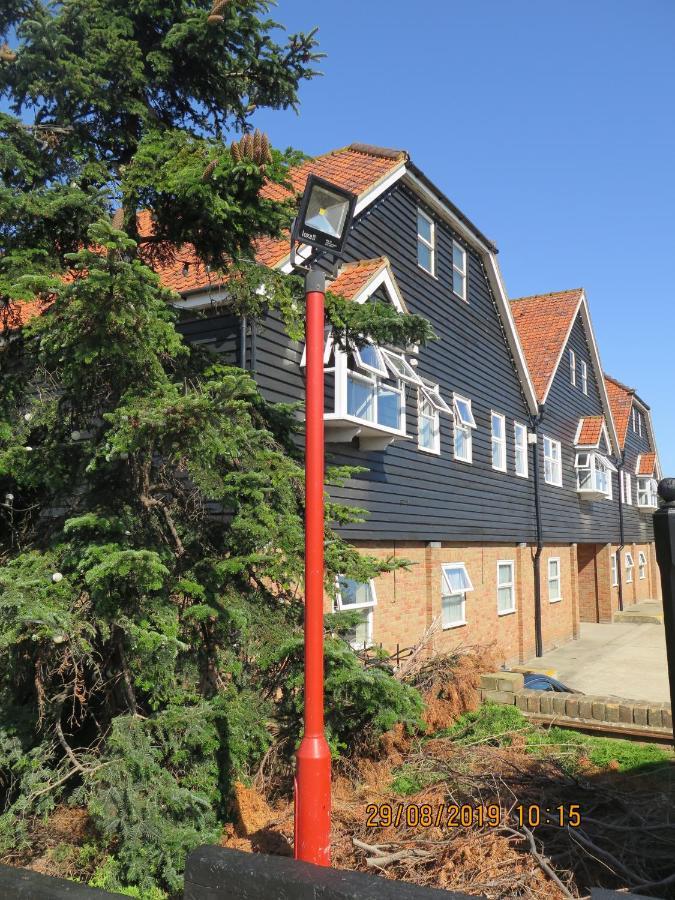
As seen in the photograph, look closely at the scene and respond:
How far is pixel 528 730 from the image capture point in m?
8.23

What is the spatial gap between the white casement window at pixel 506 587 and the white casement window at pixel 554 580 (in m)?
3.58

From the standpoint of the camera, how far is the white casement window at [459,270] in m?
16.7

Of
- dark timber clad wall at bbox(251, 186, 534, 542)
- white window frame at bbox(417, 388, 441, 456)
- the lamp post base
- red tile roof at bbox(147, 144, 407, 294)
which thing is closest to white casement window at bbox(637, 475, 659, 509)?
dark timber clad wall at bbox(251, 186, 534, 542)

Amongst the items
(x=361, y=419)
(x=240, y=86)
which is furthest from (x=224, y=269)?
(x=361, y=419)

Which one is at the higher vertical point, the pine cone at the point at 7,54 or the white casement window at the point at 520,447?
the pine cone at the point at 7,54

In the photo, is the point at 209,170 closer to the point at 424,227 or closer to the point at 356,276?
the point at 356,276

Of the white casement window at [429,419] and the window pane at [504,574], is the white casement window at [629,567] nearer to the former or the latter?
the window pane at [504,574]

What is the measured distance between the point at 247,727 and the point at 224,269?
4.41m

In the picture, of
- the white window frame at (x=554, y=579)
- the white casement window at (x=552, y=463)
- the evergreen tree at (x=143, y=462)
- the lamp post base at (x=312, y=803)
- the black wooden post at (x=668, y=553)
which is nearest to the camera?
the black wooden post at (x=668, y=553)

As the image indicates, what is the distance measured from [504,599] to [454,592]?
4314mm

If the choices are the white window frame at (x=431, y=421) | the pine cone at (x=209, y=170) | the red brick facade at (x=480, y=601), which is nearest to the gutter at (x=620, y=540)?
the red brick facade at (x=480, y=601)

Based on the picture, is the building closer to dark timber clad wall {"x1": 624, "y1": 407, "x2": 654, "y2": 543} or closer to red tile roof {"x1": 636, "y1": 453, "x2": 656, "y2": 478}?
dark timber clad wall {"x1": 624, "y1": 407, "x2": 654, "y2": 543}

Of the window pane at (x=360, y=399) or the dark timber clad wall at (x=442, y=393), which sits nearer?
the dark timber clad wall at (x=442, y=393)

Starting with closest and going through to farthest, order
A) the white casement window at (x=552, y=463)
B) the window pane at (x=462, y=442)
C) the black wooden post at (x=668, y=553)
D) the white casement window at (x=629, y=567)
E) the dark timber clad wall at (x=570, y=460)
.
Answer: the black wooden post at (x=668, y=553), the window pane at (x=462, y=442), the white casement window at (x=552, y=463), the dark timber clad wall at (x=570, y=460), the white casement window at (x=629, y=567)
